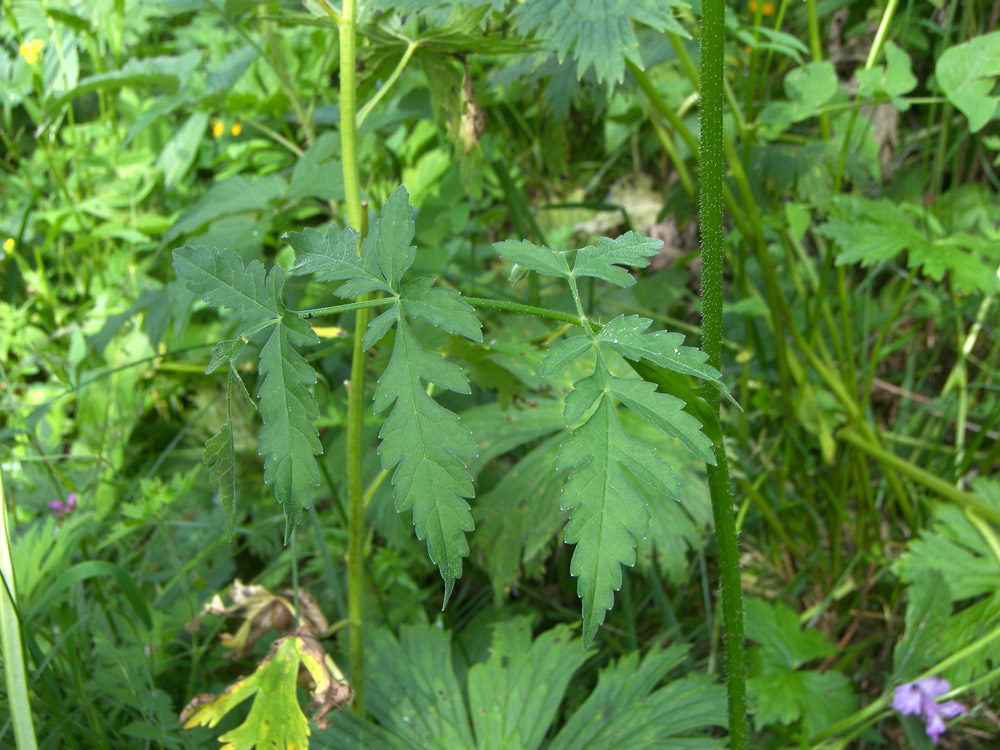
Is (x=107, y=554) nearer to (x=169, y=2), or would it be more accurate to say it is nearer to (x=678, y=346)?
(x=169, y=2)

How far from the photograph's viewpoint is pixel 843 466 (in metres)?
1.58

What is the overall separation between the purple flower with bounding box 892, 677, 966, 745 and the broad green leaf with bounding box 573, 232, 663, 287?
905 mm

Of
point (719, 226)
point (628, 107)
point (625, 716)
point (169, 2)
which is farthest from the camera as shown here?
point (628, 107)

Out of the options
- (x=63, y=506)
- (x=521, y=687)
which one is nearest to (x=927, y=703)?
(x=521, y=687)

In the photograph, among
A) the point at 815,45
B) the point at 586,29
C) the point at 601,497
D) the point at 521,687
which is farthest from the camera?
the point at 815,45

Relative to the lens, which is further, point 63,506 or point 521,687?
point 63,506

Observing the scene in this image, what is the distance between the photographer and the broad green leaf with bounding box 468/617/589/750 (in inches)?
45.1

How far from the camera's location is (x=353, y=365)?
93 cm

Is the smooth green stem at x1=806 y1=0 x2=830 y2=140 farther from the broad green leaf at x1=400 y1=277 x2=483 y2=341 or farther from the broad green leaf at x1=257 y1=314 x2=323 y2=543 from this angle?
the broad green leaf at x1=257 y1=314 x2=323 y2=543

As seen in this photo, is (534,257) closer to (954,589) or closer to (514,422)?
(514,422)

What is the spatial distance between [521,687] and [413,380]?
71 cm

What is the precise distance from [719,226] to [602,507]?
13.9 inches

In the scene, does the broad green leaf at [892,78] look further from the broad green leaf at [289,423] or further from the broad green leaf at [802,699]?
the broad green leaf at [289,423]

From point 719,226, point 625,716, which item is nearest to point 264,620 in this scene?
point 625,716
